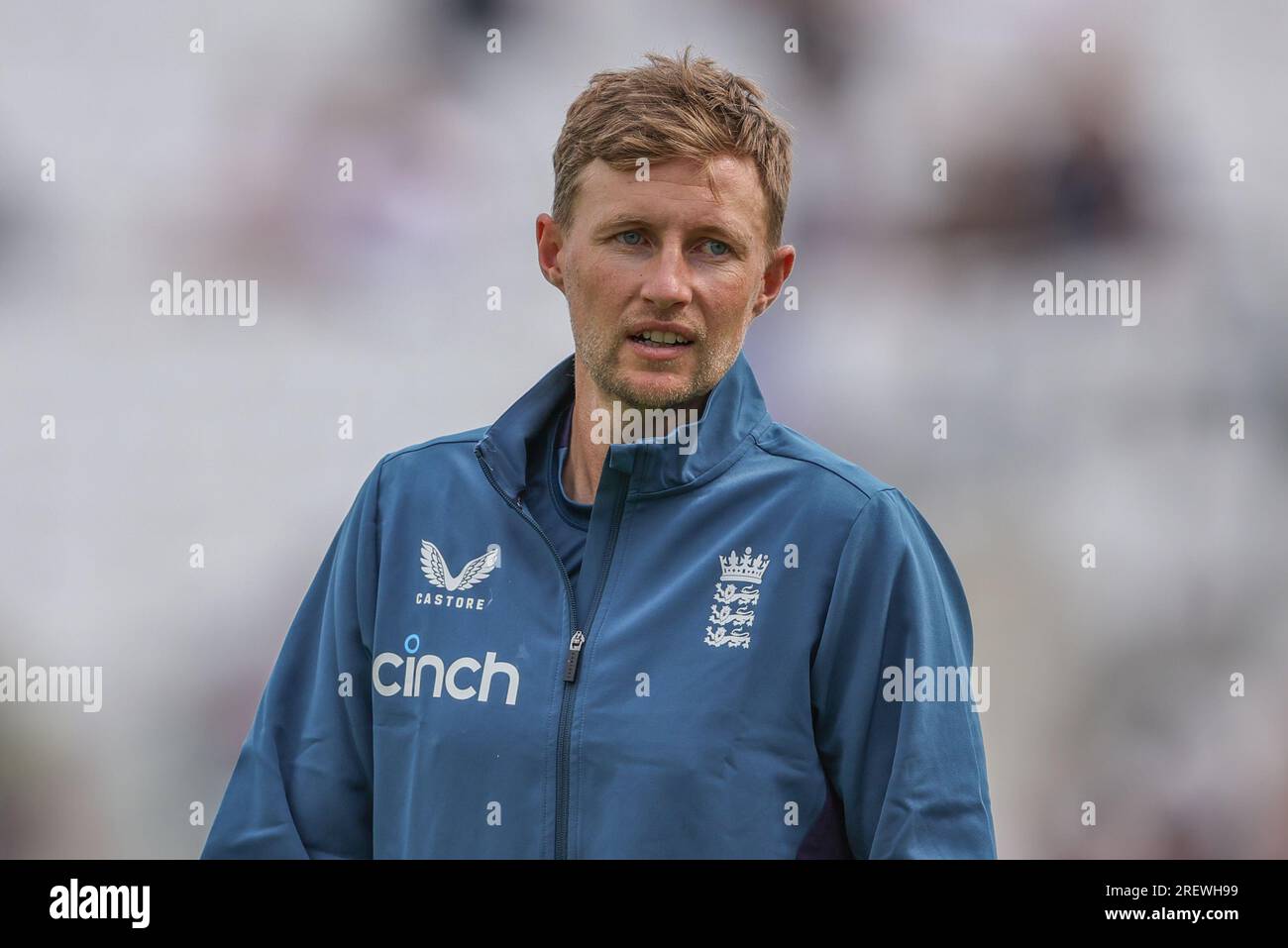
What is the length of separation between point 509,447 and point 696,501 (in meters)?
0.31

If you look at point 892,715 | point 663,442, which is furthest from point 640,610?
point 892,715

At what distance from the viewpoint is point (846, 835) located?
180 centimetres

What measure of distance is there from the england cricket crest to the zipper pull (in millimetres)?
169

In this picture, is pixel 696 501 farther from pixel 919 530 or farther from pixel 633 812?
pixel 633 812

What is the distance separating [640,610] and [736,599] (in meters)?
0.13

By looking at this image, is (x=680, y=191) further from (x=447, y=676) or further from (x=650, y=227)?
(x=447, y=676)

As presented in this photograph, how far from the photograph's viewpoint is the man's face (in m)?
1.85

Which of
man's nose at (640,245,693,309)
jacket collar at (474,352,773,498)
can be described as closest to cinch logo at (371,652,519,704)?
jacket collar at (474,352,773,498)

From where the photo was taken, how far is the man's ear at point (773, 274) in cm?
200

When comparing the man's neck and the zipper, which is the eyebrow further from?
the zipper

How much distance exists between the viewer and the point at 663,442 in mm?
1868

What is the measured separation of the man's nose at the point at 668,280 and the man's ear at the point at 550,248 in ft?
0.71

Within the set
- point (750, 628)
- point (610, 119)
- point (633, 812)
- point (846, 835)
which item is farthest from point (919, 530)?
point (610, 119)
